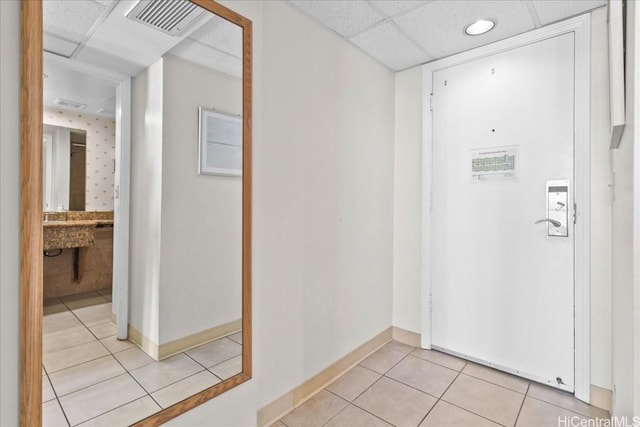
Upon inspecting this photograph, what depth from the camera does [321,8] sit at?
2016 millimetres

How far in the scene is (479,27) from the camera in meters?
2.22

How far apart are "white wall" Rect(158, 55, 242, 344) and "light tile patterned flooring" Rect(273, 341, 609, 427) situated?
2.83ft

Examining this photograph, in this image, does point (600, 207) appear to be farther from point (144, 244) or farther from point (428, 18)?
point (144, 244)

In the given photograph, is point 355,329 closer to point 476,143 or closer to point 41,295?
point 476,143

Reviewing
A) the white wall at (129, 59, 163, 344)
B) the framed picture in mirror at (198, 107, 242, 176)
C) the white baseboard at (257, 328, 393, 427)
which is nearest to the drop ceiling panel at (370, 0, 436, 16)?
the framed picture in mirror at (198, 107, 242, 176)

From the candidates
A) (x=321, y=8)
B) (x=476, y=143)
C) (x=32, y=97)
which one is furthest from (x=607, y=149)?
(x=32, y=97)

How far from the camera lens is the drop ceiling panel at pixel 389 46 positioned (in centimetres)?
229

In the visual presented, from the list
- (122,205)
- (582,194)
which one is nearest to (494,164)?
(582,194)

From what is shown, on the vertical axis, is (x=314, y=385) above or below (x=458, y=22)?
below

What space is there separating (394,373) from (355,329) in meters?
0.42

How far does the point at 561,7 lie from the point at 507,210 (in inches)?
52.2

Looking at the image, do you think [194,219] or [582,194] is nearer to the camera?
[194,219]
